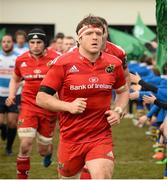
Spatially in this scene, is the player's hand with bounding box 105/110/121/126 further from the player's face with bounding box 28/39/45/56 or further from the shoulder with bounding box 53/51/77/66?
the player's face with bounding box 28/39/45/56

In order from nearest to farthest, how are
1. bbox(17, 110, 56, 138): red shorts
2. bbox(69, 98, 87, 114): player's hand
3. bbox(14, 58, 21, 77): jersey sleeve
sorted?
bbox(69, 98, 87, 114): player's hand
bbox(17, 110, 56, 138): red shorts
bbox(14, 58, 21, 77): jersey sleeve

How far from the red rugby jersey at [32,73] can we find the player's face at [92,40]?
119 inches

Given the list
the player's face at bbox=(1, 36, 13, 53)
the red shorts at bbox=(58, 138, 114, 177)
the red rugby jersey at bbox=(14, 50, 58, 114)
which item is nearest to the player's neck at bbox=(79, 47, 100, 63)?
the red shorts at bbox=(58, 138, 114, 177)

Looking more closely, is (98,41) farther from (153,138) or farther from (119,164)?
(153,138)

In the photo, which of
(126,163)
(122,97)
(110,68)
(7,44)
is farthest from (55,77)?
(7,44)

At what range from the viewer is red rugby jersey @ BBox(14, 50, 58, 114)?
9.34m

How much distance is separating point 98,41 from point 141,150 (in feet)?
21.3

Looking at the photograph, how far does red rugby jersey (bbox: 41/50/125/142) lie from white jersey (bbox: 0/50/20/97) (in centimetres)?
576

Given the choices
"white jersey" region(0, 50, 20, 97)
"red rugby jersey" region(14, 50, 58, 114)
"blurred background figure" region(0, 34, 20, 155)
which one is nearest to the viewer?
"red rugby jersey" region(14, 50, 58, 114)

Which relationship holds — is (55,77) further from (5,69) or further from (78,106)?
(5,69)

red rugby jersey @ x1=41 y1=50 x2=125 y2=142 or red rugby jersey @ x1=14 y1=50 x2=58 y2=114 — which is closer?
red rugby jersey @ x1=41 y1=50 x2=125 y2=142

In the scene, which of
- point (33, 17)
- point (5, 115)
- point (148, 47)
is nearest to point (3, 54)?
point (5, 115)

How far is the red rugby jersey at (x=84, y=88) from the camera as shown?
628cm

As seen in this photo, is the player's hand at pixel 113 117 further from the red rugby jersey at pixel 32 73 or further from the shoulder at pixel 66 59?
the red rugby jersey at pixel 32 73
